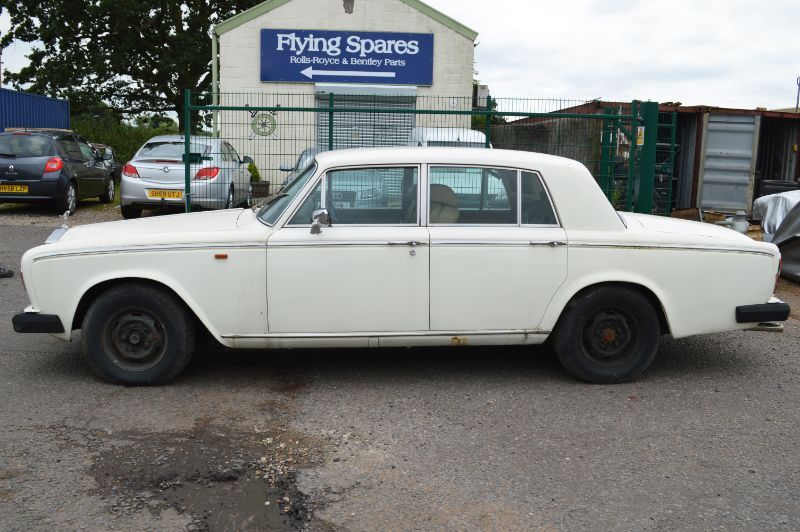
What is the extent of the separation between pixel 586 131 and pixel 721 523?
7.91 m

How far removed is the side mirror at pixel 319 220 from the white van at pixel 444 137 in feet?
18.6

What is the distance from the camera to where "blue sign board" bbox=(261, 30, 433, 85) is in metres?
20.1

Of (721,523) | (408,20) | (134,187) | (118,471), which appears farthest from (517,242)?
(408,20)

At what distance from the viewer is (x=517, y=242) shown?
5.27 metres

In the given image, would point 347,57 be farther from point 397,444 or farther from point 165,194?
point 397,444

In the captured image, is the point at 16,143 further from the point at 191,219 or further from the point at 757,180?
the point at 757,180

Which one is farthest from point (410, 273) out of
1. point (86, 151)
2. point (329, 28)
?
point (329, 28)

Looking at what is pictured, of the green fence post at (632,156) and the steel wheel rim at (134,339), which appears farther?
the green fence post at (632,156)

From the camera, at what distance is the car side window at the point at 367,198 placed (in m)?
5.30

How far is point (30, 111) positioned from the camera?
23484 millimetres

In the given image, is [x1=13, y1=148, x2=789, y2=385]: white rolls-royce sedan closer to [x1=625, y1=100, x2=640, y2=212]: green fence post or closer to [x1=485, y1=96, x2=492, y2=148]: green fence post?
[x1=485, y1=96, x2=492, y2=148]: green fence post

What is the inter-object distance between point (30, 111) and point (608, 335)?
2233 cm

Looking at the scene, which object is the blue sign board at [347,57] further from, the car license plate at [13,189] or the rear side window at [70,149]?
the car license plate at [13,189]

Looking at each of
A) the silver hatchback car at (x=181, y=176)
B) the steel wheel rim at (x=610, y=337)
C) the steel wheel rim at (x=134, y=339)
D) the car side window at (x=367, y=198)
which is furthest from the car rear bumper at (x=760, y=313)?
the silver hatchback car at (x=181, y=176)
